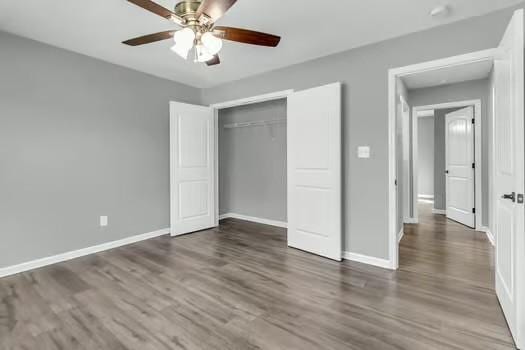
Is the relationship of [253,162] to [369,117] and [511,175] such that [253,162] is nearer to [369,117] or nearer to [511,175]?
[369,117]

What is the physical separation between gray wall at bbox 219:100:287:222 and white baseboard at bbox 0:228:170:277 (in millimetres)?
1729

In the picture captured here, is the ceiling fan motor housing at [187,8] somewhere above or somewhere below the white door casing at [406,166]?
above

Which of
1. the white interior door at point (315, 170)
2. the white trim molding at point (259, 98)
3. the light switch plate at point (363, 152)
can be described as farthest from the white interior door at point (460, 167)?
the white trim molding at point (259, 98)

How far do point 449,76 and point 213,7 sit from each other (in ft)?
14.0

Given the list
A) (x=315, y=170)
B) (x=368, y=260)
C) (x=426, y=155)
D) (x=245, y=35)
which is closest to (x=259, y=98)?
(x=315, y=170)

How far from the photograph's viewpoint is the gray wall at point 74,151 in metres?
2.91

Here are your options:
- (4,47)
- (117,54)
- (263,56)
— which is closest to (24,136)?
(4,47)

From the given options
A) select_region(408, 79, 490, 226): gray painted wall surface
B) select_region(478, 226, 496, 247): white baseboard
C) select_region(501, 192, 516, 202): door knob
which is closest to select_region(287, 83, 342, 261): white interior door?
select_region(501, 192, 516, 202): door knob

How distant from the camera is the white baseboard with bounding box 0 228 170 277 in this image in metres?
2.90

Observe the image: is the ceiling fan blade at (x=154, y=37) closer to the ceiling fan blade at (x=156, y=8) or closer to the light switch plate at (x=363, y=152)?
the ceiling fan blade at (x=156, y=8)

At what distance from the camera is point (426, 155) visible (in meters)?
8.07

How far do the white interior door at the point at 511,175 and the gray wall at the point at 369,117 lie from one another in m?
0.86

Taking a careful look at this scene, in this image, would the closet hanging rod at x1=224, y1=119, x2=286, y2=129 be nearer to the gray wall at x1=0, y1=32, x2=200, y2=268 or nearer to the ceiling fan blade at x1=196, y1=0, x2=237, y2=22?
the gray wall at x1=0, y1=32, x2=200, y2=268

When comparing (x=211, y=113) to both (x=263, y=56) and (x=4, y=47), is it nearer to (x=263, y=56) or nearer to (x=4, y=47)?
(x=263, y=56)
